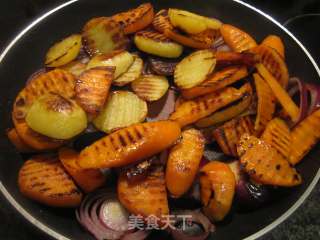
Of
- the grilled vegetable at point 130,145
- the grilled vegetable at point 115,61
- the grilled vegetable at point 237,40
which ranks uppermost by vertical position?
the grilled vegetable at point 115,61

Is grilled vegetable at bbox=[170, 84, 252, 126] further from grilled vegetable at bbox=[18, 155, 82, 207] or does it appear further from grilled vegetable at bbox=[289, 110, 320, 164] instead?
grilled vegetable at bbox=[18, 155, 82, 207]

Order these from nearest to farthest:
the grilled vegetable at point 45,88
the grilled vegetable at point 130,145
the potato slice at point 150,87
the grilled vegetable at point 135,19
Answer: the grilled vegetable at point 130,145, the grilled vegetable at point 45,88, the potato slice at point 150,87, the grilled vegetable at point 135,19

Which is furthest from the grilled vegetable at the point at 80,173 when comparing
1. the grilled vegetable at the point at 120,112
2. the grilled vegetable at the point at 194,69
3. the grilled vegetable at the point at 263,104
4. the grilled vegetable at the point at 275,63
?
the grilled vegetable at the point at 275,63

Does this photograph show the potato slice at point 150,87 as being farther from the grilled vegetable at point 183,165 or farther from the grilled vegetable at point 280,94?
the grilled vegetable at point 280,94

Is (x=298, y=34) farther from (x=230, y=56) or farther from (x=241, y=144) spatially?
(x=241, y=144)

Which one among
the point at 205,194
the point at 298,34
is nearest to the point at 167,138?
the point at 205,194

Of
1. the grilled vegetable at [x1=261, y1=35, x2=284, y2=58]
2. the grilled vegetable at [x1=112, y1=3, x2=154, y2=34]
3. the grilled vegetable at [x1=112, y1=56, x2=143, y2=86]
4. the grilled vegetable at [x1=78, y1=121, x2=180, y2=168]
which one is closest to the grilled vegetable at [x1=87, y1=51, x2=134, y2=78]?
the grilled vegetable at [x1=112, y1=56, x2=143, y2=86]
